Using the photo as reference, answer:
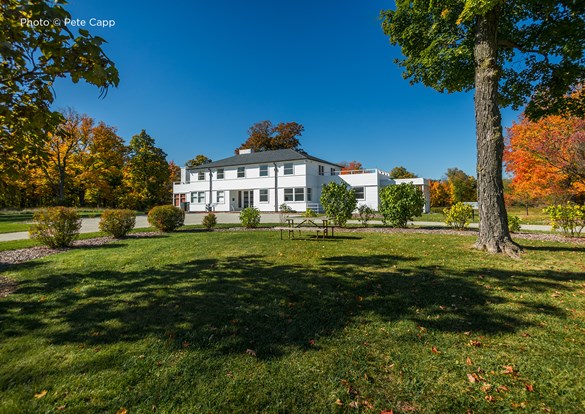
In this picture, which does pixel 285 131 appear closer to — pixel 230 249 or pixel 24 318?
pixel 230 249

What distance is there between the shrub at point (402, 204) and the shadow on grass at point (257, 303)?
7.89m

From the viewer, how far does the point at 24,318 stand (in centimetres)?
389

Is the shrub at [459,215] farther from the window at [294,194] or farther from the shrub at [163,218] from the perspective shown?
the window at [294,194]

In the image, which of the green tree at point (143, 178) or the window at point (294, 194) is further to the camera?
the green tree at point (143, 178)

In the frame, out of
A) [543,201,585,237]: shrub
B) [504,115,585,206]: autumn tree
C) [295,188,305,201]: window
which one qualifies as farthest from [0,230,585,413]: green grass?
[295,188,305,201]: window

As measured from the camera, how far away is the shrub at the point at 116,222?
1170 centimetres

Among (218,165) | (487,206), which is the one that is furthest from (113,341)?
(218,165)

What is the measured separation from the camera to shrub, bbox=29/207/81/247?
9.48m

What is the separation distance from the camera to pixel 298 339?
320 cm

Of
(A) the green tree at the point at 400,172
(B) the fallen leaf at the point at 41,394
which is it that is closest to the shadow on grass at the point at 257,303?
(B) the fallen leaf at the point at 41,394

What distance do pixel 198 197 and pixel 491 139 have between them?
117ft

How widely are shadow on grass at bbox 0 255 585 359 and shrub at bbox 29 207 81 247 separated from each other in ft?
14.8

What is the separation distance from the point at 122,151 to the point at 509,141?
49.1m

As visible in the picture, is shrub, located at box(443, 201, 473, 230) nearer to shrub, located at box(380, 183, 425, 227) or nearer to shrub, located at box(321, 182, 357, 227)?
shrub, located at box(380, 183, 425, 227)
